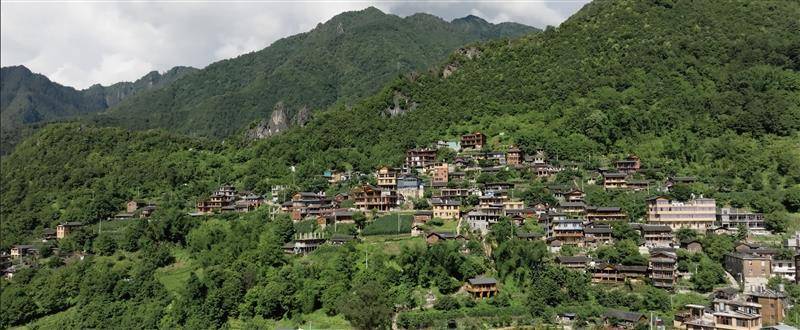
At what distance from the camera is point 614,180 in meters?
60.8

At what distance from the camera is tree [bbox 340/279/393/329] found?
38.5 m

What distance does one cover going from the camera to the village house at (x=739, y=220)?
5206cm

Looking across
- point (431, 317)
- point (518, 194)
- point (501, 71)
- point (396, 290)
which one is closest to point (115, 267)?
point (396, 290)

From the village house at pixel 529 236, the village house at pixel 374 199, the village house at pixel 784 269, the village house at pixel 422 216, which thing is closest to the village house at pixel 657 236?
the village house at pixel 784 269

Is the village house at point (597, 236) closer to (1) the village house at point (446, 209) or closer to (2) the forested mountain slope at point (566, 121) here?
(1) the village house at point (446, 209)

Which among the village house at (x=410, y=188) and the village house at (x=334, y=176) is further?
the village house at (x=334, y=176)

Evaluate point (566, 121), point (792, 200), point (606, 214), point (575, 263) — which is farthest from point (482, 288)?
point (566, 121)

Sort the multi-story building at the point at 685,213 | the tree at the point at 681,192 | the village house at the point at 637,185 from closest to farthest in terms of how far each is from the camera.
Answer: the multi-story building at the point at 685,213, the tree at the point at 681,192, the village house at the point at 637,185

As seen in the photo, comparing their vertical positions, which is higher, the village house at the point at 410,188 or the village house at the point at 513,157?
the village house at the point at 513,157

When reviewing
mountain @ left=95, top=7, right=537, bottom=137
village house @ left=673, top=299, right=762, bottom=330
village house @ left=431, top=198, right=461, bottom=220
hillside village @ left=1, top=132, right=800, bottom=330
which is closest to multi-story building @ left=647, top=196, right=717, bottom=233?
hillside village @ left=1, top=132, right=800, bottom=330

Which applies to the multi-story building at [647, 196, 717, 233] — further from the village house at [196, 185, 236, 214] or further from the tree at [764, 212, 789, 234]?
the village house at [196, 185, 236, 214]

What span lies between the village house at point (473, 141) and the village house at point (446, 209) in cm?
2019

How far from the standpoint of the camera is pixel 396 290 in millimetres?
44750

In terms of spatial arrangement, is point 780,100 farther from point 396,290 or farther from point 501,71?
point 396,290
